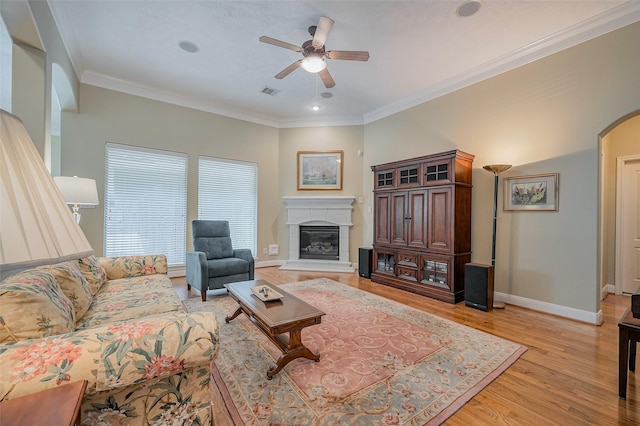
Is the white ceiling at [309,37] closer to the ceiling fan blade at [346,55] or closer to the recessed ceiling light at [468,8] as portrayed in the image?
the recessed ceiling light at [468,8]

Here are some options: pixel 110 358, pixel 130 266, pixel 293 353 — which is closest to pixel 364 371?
pixel 293 353

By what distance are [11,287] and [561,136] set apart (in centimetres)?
480

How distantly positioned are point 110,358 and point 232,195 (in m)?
4.75

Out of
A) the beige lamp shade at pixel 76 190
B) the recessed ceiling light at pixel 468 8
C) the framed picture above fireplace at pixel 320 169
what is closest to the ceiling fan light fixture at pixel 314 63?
the recessed ceiling light at pixel 468 8

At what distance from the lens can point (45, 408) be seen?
752 millimetres

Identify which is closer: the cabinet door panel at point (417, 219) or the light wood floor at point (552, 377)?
the light wood floor at point (552, 377)

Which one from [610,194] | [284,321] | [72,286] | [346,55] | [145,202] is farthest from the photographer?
[145,202]

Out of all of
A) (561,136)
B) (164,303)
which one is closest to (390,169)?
(561,136)

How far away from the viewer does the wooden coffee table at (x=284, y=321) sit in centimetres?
196

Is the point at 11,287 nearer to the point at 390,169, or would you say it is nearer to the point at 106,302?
the point at 106,302

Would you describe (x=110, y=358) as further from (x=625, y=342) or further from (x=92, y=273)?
(x=625, y=342)

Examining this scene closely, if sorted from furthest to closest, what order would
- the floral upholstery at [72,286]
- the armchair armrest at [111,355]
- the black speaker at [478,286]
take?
the black speaker at [478,286] < the floral upholstery at [72,286] < the armchair armrest at [111,355]

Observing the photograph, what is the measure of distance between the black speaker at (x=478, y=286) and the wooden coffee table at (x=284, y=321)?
2289 millimetres

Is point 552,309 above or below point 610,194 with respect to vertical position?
Answer: below
